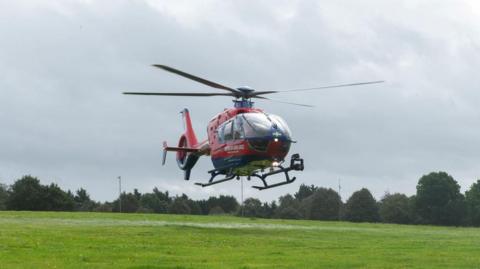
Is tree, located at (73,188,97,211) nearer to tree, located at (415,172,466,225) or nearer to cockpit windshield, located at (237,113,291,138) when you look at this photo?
tree, located at (415,172,466,225)

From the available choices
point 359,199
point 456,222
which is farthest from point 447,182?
point 359,199

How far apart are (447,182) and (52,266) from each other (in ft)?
386

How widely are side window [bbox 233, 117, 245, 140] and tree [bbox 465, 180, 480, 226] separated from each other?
101m

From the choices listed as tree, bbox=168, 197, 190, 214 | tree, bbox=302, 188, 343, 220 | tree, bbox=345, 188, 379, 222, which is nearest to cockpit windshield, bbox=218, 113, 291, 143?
tree, bbox=345, 188, 379, 222

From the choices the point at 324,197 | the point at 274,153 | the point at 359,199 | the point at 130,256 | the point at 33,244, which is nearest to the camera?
the point at 130,256

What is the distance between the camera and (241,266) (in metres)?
25.1

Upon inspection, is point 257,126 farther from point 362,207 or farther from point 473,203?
point 473,203

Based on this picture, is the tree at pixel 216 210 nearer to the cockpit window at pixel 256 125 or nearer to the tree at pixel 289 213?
the tree at pixel 289 213

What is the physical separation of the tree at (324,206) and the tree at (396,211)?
1018cm

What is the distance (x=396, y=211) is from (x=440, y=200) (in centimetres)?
1124

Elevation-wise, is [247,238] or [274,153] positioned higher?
[274,153]

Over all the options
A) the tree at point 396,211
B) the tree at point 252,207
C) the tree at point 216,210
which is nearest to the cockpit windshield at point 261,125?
the tree at point 396,211

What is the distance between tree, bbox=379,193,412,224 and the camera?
466ft

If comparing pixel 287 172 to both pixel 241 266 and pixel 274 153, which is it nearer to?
pixel 274 153
